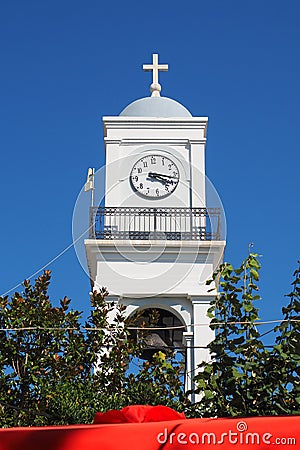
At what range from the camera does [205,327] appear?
10578 millimetres

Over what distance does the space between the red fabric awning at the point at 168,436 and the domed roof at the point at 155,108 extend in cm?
1021

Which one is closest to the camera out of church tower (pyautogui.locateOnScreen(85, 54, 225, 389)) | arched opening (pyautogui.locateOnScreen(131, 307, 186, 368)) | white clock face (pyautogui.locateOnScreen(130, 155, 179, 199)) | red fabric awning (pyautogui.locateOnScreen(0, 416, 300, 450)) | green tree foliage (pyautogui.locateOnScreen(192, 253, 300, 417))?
red fabric awning (pyautogui.locateOnScreen(0, 416, 300, 450))

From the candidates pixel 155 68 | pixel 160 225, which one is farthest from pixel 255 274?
pixel 155 68

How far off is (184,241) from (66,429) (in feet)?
26.7

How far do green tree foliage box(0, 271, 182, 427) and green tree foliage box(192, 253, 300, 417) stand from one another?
0.83 metres

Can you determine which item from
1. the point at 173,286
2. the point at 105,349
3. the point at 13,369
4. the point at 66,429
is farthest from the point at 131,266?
the point at 66,429

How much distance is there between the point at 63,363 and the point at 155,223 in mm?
4831

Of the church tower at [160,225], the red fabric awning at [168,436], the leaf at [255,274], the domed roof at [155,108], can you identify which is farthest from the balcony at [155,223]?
the red fabric awning at [168,436]

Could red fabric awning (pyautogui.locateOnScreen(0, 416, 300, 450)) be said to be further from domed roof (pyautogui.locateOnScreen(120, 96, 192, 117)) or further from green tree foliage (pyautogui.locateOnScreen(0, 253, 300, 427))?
domed roof (pyautogui.locateOnScreen(120, 96, 192, 117))

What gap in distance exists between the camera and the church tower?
1081 centimetres

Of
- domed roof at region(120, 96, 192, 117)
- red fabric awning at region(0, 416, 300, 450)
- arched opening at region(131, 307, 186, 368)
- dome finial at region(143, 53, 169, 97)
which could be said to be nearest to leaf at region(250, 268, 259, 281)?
red fabric awning at region(0, 416, 300, 450)

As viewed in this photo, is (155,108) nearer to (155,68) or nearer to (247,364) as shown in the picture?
(155,68)

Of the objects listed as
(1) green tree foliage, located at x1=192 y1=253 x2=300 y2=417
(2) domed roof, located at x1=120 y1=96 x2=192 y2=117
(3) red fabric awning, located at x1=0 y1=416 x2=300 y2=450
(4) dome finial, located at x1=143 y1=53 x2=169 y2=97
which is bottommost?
(3) red fabric awning, located at x1=0 y1=416 x2=300 y2=450

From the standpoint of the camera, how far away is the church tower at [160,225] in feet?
35.5
